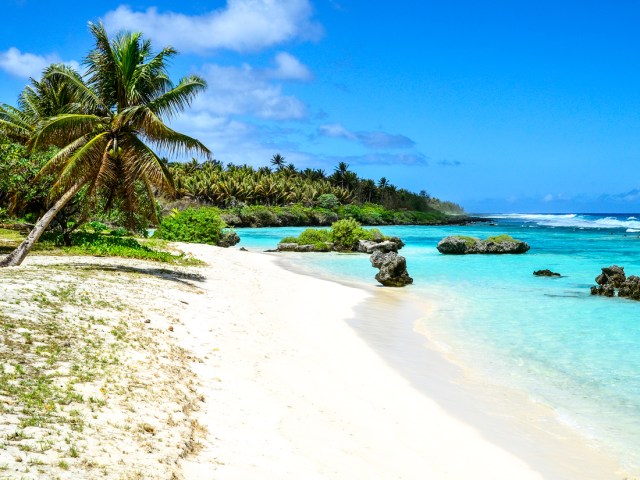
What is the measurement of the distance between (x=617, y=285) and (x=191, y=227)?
93.7 feet

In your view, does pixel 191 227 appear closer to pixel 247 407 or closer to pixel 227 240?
pixel 227 240

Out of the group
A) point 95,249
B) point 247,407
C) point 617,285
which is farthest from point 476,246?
point 247,407

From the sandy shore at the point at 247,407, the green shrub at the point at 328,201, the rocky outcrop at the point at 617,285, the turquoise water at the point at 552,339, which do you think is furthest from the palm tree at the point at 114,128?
the green shrub at the point at 328,201

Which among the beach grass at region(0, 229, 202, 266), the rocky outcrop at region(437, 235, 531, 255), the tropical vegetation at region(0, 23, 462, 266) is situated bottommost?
the beach grass at region(0, 229, 202, 266)

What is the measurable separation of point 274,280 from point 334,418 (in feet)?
51.6

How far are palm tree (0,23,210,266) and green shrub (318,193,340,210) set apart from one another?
108 meters

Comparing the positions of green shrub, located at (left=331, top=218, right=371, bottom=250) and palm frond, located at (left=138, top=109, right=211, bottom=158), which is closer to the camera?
palm frond, located at (left=138, top=109, right=211, bottom=158)

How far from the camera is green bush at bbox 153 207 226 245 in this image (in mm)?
38375

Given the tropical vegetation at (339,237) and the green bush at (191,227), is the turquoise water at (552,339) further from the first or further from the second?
the tropical vegetation at (339,237)

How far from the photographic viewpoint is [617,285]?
2361 centimetres

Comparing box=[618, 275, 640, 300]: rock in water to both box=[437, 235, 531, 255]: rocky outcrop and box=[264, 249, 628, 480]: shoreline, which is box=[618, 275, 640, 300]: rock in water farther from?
box=[437, 235, 531, 255]: rocky outcrop

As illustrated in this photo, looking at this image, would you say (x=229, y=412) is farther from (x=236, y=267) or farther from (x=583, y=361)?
(x=236, y=267)

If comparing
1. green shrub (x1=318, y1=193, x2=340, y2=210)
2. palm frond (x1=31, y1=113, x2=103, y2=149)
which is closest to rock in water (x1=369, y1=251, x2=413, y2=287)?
palm frond (x1=31, y1=113, x2=103, y2=149)

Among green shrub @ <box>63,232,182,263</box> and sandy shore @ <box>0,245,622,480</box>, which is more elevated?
green shrub @ <box>63,232,182,263</box>
